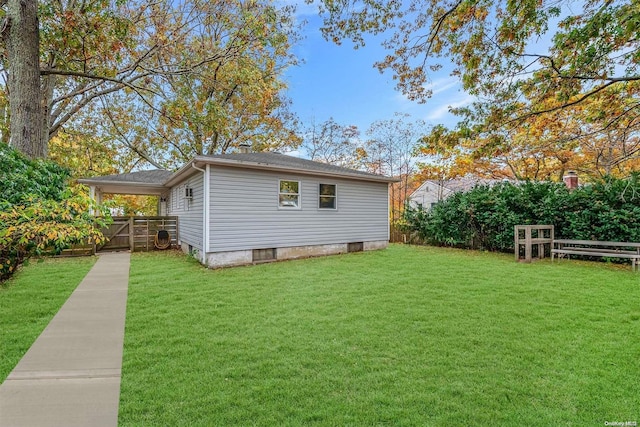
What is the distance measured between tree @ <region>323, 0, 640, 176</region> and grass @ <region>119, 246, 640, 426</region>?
2.30 metres

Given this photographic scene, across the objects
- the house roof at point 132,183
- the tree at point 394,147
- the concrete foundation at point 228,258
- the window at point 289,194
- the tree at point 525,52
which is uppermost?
the tree at point 394,147

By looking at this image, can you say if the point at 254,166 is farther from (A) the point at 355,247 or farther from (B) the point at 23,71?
(A) the point at 355,247

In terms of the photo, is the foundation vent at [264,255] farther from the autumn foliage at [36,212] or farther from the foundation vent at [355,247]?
the autumn foliage at [36,212]

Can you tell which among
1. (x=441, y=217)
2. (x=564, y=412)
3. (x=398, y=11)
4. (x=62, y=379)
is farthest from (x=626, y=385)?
(x=441, y=217)

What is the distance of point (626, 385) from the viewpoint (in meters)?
2.50

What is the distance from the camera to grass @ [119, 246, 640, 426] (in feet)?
7.13

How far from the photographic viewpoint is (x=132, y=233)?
1041 centimetres

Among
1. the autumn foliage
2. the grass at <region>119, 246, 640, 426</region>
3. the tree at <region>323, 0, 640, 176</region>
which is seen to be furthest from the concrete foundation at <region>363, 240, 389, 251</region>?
the autumn foliage

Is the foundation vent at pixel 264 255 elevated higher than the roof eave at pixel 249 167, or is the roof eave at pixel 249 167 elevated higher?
the roof eave at pixel 249 167

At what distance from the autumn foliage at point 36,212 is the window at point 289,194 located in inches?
196

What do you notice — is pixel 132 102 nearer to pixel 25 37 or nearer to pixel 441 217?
pixel 25 37

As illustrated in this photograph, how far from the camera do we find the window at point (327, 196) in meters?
9.91

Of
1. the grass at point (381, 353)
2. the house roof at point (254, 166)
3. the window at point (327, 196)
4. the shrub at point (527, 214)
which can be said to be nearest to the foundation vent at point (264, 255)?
the window at point (327, 196)

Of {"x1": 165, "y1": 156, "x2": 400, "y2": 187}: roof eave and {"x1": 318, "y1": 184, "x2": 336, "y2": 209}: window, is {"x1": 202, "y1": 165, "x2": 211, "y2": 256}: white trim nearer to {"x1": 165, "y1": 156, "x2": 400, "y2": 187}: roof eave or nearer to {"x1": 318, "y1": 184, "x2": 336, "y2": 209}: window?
{"x1": 165, "y1": 156, "x2": 400, "y2": 187}: roof eave
